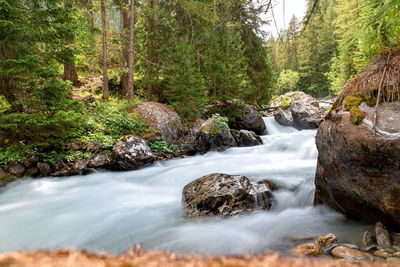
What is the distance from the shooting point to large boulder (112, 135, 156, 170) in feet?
24.0

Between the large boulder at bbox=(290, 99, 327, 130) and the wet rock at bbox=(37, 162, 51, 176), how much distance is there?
1565cm

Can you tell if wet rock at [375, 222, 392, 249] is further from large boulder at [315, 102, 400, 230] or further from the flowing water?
the flowing water

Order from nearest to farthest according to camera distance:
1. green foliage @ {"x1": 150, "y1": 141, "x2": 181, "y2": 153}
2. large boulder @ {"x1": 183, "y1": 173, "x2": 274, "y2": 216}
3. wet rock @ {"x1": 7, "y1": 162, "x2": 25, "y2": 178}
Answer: large boulder @ {"x1": 183, "y1": 173, "x2": 274, "y2": 216}
wet rock @ {"x1": 7, "y1": 162, "x2": 25, "y2": 178}
green foliage @ {"x1": 150, "y1": 141, "x2": 181, "y2": 153}

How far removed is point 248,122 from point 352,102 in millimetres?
10061

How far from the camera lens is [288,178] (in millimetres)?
5691

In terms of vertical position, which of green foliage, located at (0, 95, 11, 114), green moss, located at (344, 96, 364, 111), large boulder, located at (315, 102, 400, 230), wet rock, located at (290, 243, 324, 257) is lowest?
wet rock, located at (290, 243, 324, 257)

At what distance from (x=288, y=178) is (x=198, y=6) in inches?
405

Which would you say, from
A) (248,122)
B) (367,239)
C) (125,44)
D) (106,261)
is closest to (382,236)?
(367,239)

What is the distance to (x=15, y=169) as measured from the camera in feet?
19.6

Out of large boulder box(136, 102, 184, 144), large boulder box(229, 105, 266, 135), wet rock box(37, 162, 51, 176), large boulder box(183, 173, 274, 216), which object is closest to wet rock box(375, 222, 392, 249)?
large boulder box(183, 173, 274, 216)

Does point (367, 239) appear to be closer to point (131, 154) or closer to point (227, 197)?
point (227, 197)

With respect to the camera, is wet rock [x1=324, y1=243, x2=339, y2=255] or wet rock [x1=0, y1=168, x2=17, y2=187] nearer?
wet rock [x1=324, y1=243, x2=339, y2=255]

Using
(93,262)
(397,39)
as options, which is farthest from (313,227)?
(93,262)

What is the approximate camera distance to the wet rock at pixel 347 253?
8.26 feet
